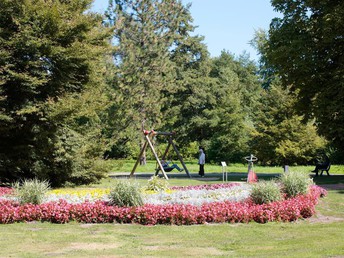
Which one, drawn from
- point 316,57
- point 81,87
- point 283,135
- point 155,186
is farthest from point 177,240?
point 283,135

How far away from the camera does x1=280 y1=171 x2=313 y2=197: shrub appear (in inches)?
522

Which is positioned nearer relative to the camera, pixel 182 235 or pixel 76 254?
pixel 76 254

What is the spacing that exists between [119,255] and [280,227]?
438 centimetres

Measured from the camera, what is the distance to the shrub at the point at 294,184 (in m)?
13.2

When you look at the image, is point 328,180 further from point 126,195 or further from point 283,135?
point 126,195

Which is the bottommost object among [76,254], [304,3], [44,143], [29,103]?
[76,254]

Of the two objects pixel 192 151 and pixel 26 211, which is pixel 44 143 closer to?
pixel 26 211

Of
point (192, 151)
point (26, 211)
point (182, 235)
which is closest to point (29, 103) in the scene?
point (26, 211)

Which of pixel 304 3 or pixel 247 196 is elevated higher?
pixel 304 3

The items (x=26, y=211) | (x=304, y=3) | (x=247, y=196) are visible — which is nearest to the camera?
(x=26, y=211)

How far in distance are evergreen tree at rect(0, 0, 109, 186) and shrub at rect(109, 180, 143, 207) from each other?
7189 mm

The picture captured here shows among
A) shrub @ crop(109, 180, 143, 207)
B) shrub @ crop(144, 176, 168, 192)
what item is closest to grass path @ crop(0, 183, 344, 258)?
shrub @ crop(109, 180, 143, 207)

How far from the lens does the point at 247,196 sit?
13.0 meters

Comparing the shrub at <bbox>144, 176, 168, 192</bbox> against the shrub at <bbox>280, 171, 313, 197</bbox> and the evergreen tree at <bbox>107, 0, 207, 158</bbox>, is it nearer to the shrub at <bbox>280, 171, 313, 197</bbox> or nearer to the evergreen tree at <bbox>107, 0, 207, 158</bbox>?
the shrub at <bbox>280, 171, 313, 197</bbox>
